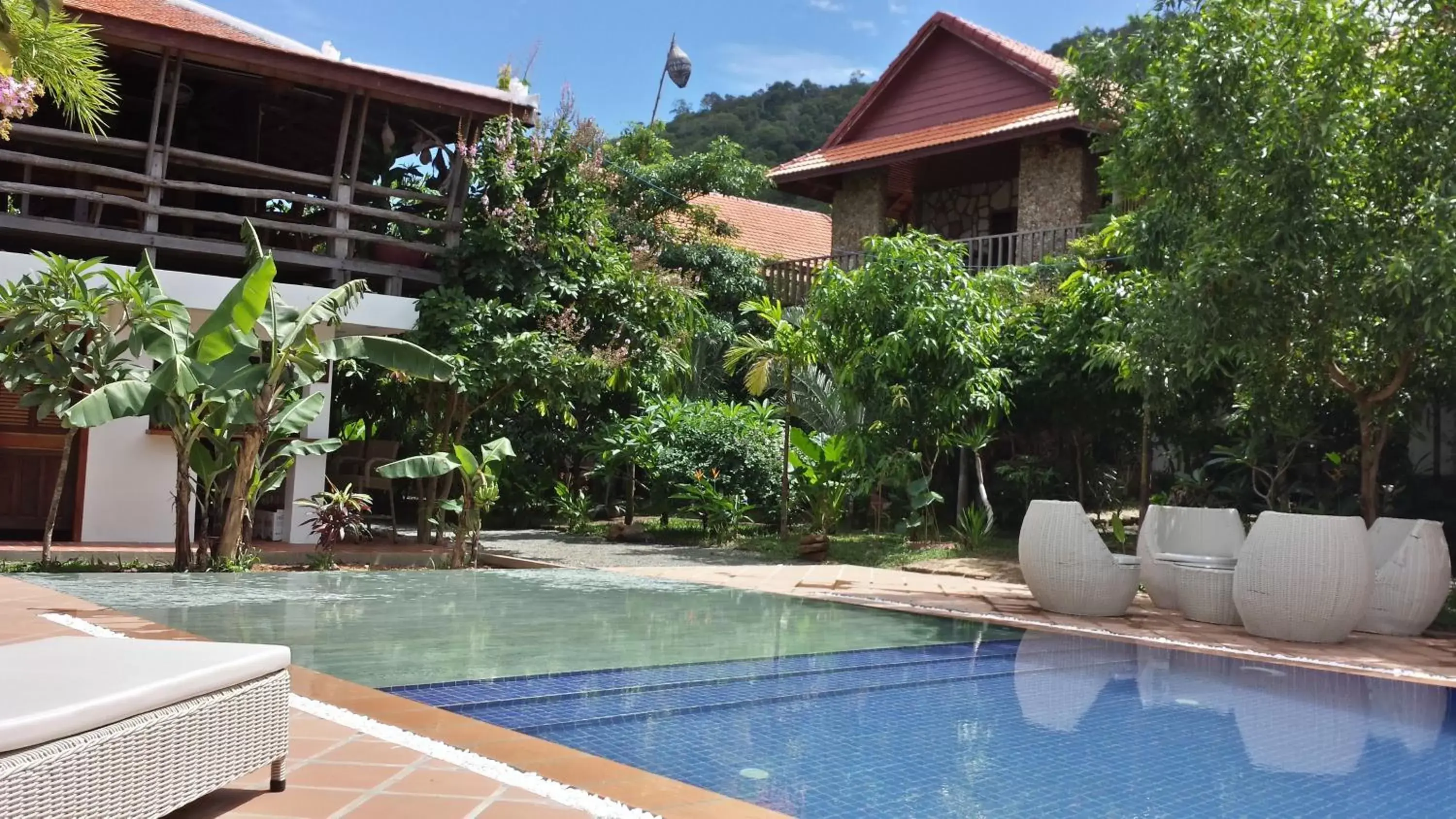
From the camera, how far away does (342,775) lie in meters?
3.25

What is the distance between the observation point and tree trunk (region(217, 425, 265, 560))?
8.95m

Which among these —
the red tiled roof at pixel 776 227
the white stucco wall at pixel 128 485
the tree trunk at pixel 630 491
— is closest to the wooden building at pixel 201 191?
the white stucco wall at pixel 128 485

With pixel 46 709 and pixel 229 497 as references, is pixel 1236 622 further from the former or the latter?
pixel 229 497

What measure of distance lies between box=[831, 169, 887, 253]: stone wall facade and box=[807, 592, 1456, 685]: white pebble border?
12.6 meters

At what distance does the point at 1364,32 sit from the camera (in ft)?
25.4

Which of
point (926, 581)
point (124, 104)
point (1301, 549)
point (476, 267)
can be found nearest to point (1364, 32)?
point (1301, 549)

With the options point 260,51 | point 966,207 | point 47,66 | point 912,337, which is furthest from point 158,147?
point 966,207

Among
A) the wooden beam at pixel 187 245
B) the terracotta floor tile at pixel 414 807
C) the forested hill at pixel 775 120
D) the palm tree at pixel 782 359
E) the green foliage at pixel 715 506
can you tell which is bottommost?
the terracotta floor tile at pixel 414 807

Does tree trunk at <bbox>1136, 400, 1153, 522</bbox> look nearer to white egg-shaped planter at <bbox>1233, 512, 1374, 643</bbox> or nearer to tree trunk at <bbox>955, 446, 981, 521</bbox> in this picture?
tree trunk at <bbox>955, 446, 981, 521</bbox>

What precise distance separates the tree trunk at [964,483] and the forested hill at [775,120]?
1604cm

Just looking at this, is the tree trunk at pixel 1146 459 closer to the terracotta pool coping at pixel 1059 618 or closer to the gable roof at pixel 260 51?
the terracotta pool coping at pixel 1059 618

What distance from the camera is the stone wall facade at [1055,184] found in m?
17.3

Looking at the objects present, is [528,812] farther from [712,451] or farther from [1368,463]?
[712,451]

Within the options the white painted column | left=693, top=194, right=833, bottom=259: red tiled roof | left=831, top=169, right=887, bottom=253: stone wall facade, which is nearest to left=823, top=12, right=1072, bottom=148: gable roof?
left=831, top=169, right=887, bottom=253: stone wall facade
